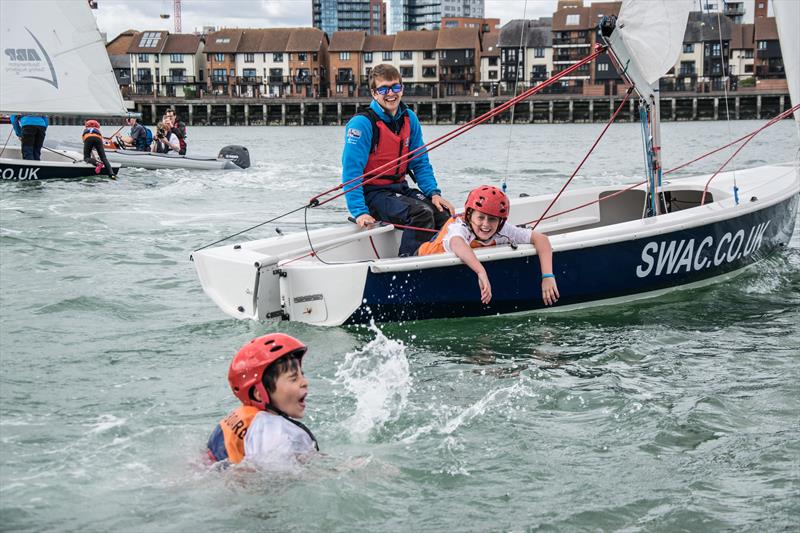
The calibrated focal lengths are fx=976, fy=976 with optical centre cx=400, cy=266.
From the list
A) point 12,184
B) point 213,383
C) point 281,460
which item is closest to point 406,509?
point 281,460

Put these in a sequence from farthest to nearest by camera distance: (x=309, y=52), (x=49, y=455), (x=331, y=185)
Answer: (x=309, y=52) → (x=331, y=185) → (x=49, y=455)

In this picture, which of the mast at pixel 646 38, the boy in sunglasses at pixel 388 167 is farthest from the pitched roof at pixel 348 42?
the boy in sunglasses at pixel 388 167

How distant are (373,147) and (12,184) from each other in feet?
46.2

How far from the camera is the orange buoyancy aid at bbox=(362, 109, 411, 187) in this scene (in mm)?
8820

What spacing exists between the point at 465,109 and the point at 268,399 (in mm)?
93939

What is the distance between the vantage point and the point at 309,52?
109m

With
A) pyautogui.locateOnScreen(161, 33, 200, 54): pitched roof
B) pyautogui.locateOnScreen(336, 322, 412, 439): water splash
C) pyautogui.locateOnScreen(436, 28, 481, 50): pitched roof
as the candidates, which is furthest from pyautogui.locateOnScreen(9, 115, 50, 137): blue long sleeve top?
pyautogui.locateOnScreen(161, 33, 200, 54): pitched roof

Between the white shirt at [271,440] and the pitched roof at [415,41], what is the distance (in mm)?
107533

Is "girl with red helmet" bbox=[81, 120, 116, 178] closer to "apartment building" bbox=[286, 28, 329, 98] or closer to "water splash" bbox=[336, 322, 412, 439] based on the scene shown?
"water splash" bbox=[336, 322, 412, 439]

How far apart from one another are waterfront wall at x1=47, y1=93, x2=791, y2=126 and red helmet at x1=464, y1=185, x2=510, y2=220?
82622mm

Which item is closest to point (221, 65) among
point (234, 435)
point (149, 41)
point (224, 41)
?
point (224, 41)

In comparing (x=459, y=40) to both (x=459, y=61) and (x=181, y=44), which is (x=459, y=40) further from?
(x=181, y=44)

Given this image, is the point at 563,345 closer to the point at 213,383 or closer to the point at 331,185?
the point at 213,383

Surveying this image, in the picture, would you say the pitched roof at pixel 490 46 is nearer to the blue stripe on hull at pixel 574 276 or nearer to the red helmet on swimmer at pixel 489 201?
the blue stripe on hull at pixel 574 276
